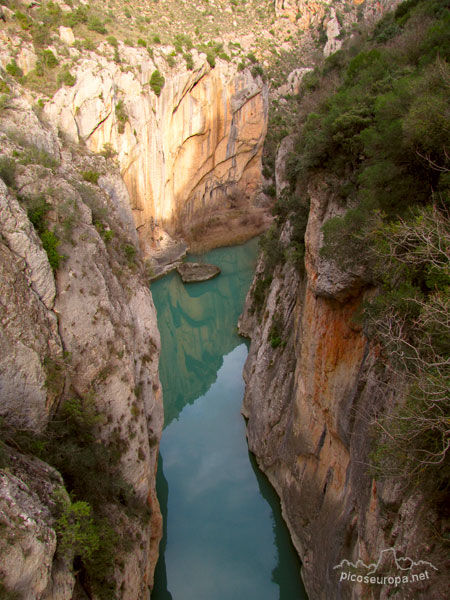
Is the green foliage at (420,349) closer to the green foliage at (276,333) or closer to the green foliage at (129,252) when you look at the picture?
the green foliage at (276,333)

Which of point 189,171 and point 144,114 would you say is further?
point 189,171

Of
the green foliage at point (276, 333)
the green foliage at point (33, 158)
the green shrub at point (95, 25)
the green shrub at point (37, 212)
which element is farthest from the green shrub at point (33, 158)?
the green shrub at point (95, 25)

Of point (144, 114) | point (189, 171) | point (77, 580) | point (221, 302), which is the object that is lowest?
point (221, 302)

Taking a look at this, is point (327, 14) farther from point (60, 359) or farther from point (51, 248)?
point (60, 359)

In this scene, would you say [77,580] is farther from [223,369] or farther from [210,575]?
[223,369]

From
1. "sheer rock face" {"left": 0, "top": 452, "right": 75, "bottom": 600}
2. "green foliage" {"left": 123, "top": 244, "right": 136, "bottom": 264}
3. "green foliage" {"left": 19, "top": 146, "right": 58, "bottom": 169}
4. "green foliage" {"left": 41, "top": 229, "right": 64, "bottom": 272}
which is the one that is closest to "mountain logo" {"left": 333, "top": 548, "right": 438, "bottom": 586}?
"sheer rock face" {"left": 0, "top": 452, "right": 75, "bottom": 600}

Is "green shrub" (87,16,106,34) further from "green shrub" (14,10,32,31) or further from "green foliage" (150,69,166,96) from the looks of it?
"green shrub" (14,10,32,31)

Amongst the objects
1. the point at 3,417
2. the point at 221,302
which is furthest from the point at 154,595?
the point at 221,302
